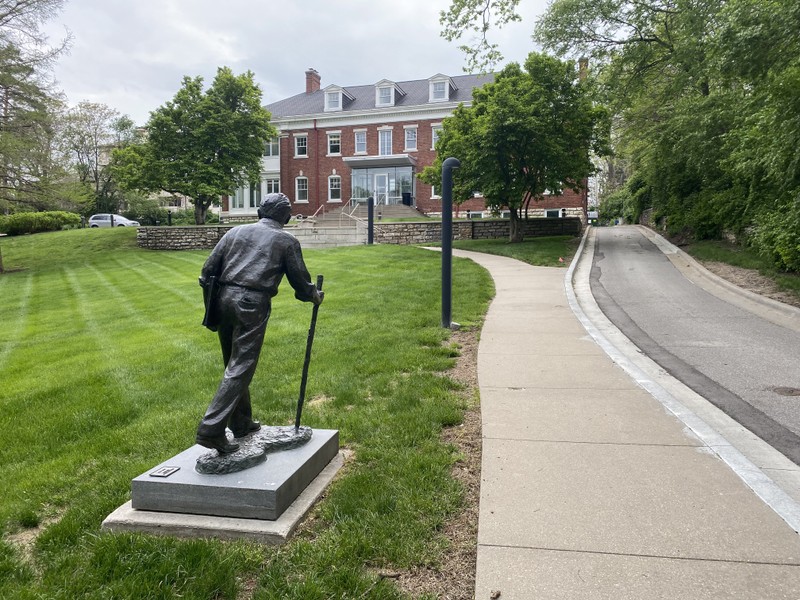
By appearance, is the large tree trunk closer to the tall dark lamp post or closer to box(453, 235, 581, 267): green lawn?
box(453, 235, 581, 267): green lawn

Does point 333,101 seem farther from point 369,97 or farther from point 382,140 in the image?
point 382,140

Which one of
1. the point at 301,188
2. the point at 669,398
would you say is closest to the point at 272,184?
the point at 301,188

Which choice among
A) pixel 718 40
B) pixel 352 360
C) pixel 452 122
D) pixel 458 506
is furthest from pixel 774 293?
pixel 452 122

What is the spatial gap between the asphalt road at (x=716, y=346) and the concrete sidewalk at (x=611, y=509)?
3.15 feet

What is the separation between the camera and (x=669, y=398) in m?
5.53

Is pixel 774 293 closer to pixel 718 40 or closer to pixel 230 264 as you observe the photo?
pixel 718 40

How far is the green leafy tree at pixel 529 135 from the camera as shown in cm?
2241

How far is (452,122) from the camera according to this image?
2628 centimetres

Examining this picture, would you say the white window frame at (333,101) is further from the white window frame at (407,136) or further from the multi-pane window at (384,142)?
the white window frame at (407,136)

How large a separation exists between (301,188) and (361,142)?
6.49 m

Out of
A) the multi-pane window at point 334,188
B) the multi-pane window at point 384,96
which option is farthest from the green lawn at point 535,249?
the multi-pane window at point 384,96

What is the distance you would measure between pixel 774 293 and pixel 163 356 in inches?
498

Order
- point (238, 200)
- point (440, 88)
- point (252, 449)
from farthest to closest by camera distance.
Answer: point (238, 200), point (440, 88), point (252, 449)

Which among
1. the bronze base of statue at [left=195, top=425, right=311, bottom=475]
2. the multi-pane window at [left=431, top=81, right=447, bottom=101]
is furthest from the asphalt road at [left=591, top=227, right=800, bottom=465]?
the multi-pane window at [left=431, top=81, right=447, bottom=101]
